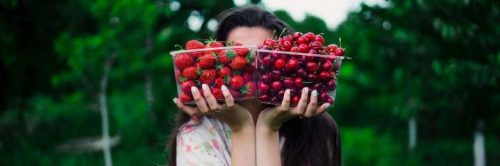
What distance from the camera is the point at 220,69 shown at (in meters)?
1.82

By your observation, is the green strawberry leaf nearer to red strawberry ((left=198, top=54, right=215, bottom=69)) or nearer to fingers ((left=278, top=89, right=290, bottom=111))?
red strawberry ((left=198, top=54, right=215, bottom=69))

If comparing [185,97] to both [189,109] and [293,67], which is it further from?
[293,67]

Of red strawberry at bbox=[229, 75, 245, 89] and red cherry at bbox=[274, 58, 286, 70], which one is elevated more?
red cherry at bbox=[274, 58, 286, 70]

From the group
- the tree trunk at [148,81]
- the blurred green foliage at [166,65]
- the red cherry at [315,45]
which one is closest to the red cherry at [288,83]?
the red cherry at [315,45]

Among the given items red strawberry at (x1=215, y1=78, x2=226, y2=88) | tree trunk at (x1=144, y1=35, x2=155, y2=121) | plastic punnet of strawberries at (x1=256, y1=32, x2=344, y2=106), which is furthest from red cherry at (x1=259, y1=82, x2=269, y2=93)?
tree trunk at (x1=144, y1=35, x2=155, y2=121)

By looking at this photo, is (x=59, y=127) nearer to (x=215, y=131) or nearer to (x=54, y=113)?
(x=54, y=113)

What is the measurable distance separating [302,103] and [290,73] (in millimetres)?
87

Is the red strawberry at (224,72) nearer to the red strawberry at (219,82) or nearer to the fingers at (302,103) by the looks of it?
the red strawberry at (219,82)

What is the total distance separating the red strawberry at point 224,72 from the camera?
1.81 metres

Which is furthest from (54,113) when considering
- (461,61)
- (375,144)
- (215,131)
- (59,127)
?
(215,131)

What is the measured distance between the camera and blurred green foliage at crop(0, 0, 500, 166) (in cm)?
569

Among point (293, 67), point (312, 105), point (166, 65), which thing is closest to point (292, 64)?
point (293, 67)

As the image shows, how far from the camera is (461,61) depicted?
5.71m

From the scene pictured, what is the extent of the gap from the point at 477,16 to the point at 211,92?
3.83m
